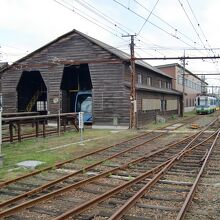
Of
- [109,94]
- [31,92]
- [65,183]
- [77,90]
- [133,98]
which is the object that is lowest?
[65,183]

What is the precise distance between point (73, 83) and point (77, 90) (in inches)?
51.1

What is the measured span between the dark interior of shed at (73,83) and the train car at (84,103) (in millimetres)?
513

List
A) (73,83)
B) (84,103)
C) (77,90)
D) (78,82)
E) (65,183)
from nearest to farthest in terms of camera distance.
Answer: (65,183), (84,103), (77,90), (78,82), (73,83)

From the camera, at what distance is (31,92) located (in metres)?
34.9

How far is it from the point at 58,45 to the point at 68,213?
2565 cm

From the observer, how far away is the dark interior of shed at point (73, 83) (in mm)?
32509

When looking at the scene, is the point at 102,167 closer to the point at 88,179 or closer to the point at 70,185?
the point at 88,179

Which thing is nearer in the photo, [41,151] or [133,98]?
[41,151]

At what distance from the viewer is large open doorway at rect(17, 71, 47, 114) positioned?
33219 mm

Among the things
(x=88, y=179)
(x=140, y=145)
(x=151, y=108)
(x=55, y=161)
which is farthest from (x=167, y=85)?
(x=88, y=179)

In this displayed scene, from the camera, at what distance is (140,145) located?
1756 centimetres

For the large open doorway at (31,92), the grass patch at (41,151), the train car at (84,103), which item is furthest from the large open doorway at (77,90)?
the grass patch at (41,151)

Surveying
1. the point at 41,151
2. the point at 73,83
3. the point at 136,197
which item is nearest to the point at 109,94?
the point at 73,83

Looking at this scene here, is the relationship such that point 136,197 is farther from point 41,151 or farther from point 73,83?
point 73,83
